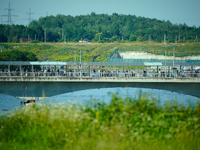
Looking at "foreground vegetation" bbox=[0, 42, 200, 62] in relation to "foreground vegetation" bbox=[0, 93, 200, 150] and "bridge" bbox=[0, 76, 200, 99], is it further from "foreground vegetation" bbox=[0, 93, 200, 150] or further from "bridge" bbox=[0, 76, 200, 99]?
"foreground vegetation" bbox=[0, 93, 200, 150]

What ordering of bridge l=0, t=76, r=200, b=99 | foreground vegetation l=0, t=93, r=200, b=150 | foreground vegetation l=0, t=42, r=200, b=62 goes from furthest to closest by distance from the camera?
foreground vegetation l=0, t=42, r=200, b=62, bridge l=0, t=76, r=200, b=99, foreground vegetation l=0, t=93, r=200, b=150

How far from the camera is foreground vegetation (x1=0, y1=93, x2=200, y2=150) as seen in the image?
12805mm

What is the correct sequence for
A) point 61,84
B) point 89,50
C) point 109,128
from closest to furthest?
point 109,128 < point 61,84 < point 89,50

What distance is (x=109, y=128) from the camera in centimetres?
1366

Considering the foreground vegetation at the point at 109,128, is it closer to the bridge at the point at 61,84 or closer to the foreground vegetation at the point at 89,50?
the bridge at the point at 61,84

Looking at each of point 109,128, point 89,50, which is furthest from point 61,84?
point 89,50

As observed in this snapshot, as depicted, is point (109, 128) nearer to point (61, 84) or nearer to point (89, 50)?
point (61, 84)

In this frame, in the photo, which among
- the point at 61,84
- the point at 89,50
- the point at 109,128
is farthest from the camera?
the point at 89,50

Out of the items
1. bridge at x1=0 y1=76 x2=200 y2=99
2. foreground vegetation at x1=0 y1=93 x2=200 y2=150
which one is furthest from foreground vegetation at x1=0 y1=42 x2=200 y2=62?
foreground vegetation at x1=0 y1=93 x2=200 y2=150

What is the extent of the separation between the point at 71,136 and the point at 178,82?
4335 centimetres

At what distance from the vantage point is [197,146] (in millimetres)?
12633

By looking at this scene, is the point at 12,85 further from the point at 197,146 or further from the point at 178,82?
the point at 197,146

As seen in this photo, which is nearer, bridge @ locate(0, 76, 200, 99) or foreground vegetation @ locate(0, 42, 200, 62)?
bridge @ locate(0, 76, 200, 99)

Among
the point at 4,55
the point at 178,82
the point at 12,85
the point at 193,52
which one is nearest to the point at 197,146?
the point at 178,82
